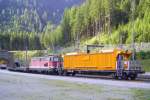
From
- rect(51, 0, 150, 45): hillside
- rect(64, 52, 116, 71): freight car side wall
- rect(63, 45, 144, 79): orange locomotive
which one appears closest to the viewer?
rect(63, 45, 144, 79): orange locomotive

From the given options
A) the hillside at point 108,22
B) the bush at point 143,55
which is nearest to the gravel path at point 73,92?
the bush at point 143,55

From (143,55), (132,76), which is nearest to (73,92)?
(132,76)

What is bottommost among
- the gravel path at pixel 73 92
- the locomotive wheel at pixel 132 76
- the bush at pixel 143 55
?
the gravel path at pixel 73 92

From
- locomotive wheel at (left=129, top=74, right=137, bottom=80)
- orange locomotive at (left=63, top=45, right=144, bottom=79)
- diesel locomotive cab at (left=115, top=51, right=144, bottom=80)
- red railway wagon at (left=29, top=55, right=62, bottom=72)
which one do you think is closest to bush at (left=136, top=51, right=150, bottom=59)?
red railway wagon at (left=29, top=55, right=62, bottom=72)

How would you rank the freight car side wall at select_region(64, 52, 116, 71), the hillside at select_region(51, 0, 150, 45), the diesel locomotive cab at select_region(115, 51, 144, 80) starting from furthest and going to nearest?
the hillside at select_region(51, 0, 150, 45) < the freight car side wall at select_region(64, 52, 116, 71) < the diesel locomotive cab at select_region(115, 51, 144, 80)

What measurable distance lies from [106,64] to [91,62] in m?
4.05

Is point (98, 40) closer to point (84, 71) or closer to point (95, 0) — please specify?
point (95, 0)

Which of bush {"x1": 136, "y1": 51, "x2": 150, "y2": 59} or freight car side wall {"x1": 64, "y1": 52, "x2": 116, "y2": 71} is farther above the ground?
bush {"x1": 136, "y1": 51, "x2": 150, "y2": 59}

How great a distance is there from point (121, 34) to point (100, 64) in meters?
49.2

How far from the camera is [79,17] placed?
13262 centimetres

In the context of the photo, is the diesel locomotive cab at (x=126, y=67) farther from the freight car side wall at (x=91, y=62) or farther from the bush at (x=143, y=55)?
the bush at (x=143, y=55)

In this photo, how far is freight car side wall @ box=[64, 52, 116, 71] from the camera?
1841 inches

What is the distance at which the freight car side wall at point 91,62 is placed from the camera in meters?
46.8

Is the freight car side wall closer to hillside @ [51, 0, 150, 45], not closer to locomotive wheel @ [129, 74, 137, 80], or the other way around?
locomotive wheel @ [129, 74, 137, 80]
